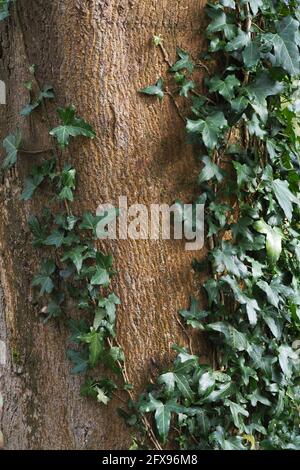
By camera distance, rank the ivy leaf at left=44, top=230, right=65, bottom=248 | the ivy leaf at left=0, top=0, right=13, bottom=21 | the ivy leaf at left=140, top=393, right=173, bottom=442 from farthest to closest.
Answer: the ivy leaf at left=0, top=0, right=13, bottom=21
the ivy leaf at left=44, top=230, right=65, bottom=248
the ivy leaf at left=140, top=393, right=173, bottom=442

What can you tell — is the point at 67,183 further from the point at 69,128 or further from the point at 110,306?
the point at 110,306

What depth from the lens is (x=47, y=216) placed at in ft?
7.45

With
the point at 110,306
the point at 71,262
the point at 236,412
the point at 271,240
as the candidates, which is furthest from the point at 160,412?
the point at 271,240

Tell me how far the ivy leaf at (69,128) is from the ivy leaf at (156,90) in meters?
0.24

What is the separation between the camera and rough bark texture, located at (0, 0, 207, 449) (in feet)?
7.03

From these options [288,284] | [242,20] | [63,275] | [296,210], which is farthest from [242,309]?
[242,20]

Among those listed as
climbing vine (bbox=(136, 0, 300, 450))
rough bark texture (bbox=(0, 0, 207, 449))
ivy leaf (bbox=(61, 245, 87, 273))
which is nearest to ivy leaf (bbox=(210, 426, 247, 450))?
climbing vine (bbox=(136, 0, 300, 450))

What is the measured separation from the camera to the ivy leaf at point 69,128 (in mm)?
2115

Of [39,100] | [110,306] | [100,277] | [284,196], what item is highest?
[39,100]

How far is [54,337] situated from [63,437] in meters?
0.39

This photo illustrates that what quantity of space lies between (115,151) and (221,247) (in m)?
0.52

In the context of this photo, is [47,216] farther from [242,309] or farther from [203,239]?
[242,309]

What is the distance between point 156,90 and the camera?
7.07 feet

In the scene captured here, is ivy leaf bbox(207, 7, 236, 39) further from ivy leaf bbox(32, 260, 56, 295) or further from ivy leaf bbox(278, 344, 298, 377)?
ivy leaf bbox(278, 344, 298, 377)
